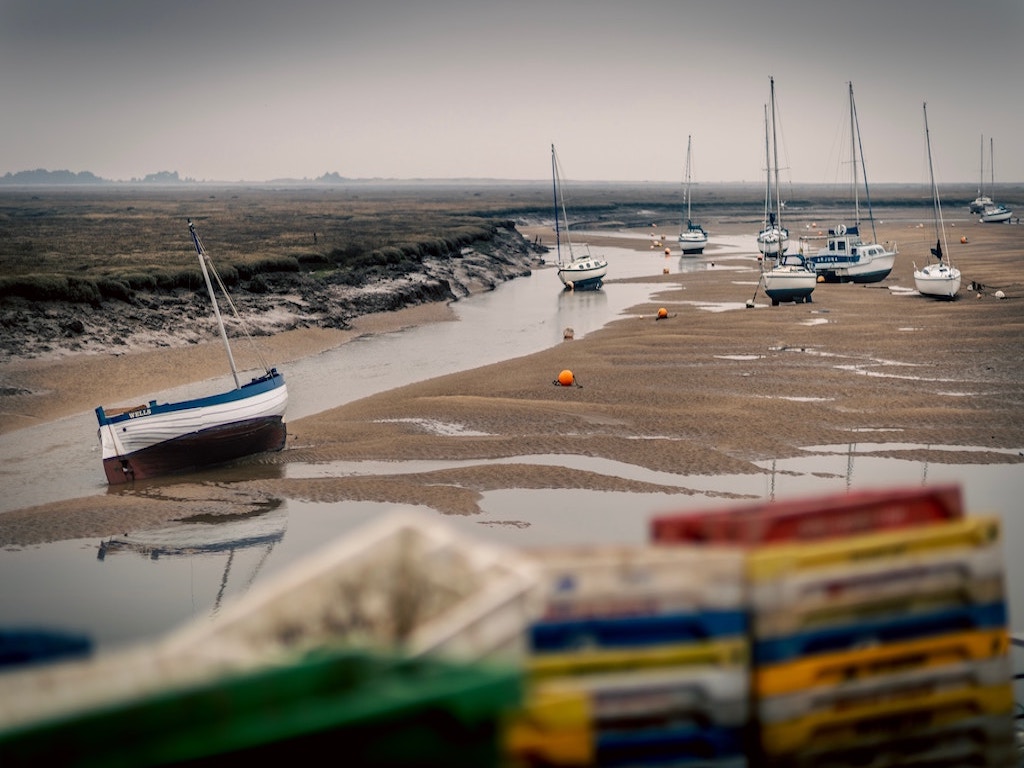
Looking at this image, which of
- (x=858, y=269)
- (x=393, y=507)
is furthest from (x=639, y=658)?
(x=858, y=269)

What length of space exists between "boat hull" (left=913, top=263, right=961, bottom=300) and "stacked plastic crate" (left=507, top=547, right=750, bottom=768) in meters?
42.0

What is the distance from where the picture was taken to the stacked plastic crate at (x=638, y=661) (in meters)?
4.29

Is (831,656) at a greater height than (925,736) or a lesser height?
greater

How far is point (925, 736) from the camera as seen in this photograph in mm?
4840

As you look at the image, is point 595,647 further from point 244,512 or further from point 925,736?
point 244,512

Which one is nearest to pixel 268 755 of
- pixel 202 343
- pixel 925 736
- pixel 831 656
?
pixel 831 656

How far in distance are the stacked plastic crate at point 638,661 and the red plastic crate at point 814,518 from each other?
265 mm

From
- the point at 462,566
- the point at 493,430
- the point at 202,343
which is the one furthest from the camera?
the point at 202,343

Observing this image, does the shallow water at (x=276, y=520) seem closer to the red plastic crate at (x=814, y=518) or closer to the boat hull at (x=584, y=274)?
the red plastic crate at (x=814, y=518)

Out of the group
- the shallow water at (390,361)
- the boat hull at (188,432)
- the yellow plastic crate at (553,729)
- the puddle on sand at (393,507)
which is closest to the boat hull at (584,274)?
the shallow water at (390,361)

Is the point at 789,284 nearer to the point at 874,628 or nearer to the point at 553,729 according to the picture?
the point at 874,628

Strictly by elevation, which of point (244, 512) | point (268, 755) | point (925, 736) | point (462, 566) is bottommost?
point (244, 512)

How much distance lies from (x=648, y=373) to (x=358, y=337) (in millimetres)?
15942

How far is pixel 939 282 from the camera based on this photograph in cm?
4316
